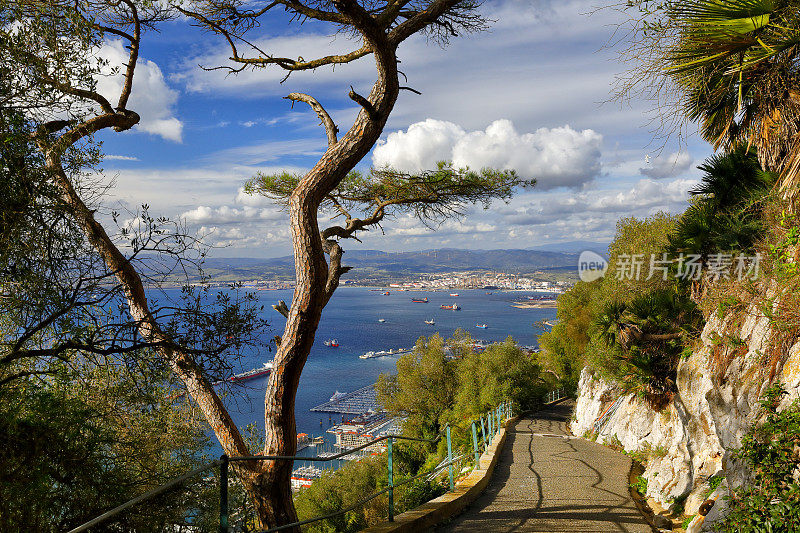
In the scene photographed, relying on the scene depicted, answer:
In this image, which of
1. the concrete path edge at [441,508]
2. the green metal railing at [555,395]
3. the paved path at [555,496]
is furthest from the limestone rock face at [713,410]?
the green metal railing at [555,395]

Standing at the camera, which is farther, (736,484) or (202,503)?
(202,503)

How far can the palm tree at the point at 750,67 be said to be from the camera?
5.42 m

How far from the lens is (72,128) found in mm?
4566

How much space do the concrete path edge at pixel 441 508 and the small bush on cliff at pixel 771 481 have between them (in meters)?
2.56

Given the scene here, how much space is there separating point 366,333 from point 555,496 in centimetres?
9686

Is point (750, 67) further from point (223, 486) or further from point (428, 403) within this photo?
point (428, 403)

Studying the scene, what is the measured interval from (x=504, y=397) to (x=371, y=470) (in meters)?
8.33

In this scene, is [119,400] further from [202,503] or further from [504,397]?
[504,397]

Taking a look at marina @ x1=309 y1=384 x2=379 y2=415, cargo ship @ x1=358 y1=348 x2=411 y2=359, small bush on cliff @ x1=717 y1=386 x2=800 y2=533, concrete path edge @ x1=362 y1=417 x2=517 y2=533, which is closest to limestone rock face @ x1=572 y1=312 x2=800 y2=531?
small bush on cliff @ x1=717 y1=386 x2=800 y2=533

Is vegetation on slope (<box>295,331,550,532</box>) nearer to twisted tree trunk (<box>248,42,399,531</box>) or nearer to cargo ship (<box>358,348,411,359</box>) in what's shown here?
twisted tree trunk (<box>248,42,399,531</box>)

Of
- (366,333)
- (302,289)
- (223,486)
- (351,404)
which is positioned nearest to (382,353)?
(366,333)

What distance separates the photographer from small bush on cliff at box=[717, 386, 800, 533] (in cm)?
376

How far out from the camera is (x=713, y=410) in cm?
607

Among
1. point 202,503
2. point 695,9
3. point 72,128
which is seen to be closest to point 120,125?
point 72,128
